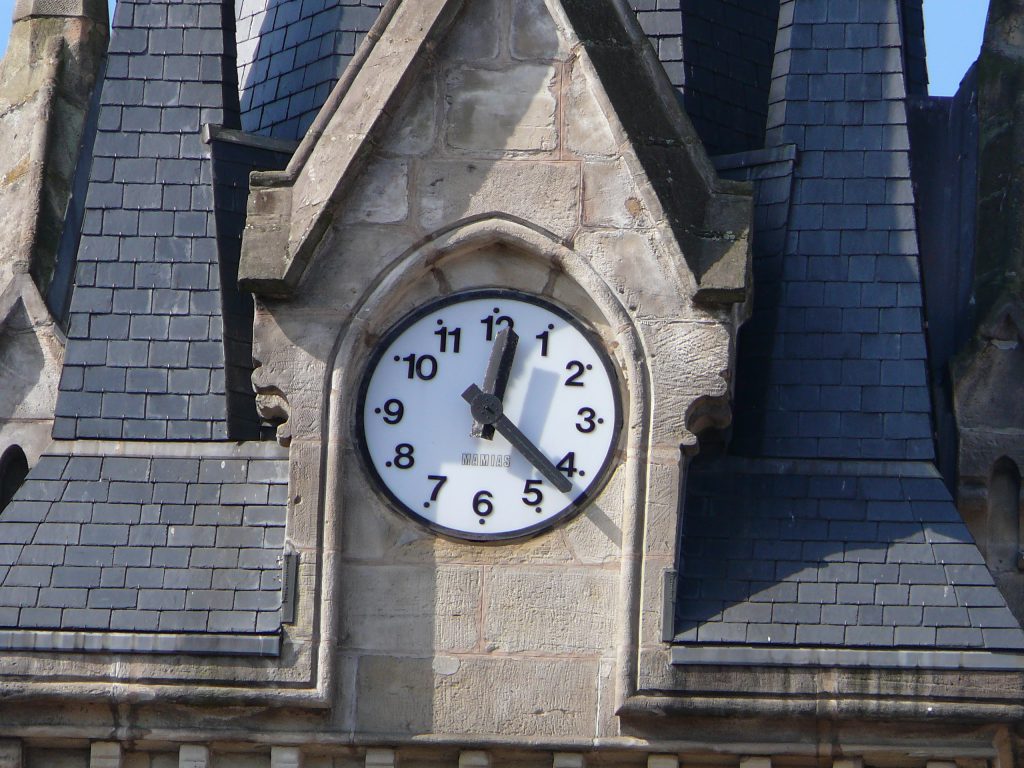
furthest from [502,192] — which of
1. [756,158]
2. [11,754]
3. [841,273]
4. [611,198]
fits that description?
[11,754]

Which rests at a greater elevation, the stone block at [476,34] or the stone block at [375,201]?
the stone block at [476,34]

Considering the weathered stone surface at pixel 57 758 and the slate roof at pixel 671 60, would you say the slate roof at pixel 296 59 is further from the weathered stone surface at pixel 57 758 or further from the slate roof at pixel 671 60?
the weathered stone surface at pixel 57 758

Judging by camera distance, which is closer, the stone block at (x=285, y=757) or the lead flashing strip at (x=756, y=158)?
the stone block at (x=285, y=757)

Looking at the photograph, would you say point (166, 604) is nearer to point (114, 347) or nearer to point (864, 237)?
point (114, 347)

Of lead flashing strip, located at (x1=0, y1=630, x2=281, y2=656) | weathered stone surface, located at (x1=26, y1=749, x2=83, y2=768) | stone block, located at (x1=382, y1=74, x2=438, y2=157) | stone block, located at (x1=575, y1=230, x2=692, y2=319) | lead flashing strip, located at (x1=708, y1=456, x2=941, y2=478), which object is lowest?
weathered stone surface, located at (x1=26, y1=749, x2=83, y2=768)

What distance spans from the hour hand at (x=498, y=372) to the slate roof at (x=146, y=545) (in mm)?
1117

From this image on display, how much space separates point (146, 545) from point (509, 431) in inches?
79.1

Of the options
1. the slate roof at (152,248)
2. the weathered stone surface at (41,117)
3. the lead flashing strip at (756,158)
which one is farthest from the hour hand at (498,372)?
the weathered stone surface at (41,117)

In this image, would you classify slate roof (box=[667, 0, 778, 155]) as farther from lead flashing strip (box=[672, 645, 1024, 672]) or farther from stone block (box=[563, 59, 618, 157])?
lead flashing strip (box=[672, 645, 1024, 672])

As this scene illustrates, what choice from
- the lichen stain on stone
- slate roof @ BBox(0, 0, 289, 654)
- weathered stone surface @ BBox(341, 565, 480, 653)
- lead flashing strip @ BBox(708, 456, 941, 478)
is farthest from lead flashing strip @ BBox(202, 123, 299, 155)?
lead flashing strip @ BBox(708, 456, 941, 478)

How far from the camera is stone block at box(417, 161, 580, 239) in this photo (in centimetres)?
2025

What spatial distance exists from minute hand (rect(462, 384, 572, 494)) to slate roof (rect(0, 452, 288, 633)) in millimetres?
1126

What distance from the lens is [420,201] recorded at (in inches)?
802

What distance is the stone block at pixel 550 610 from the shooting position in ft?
64.6
